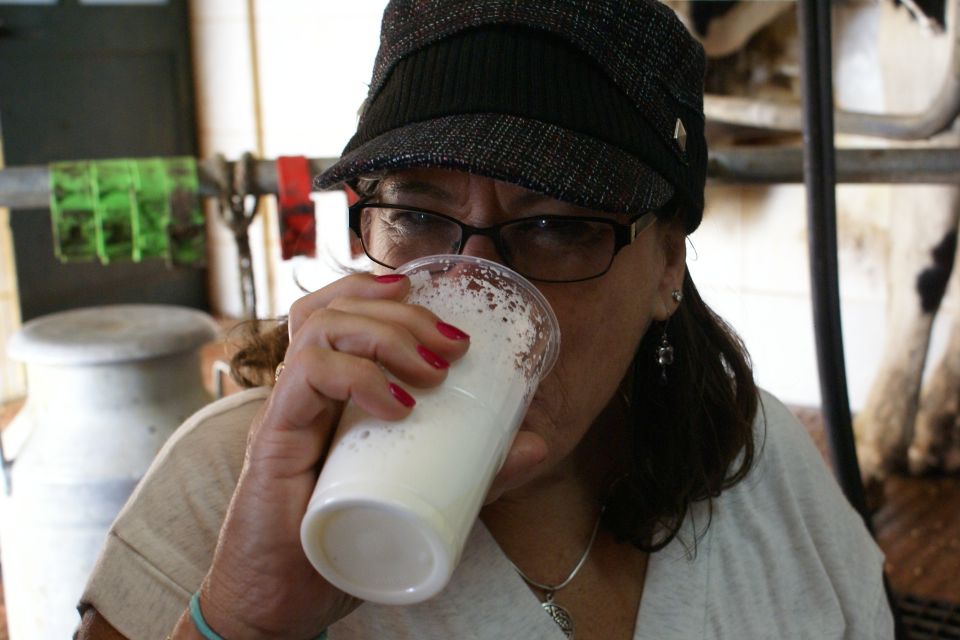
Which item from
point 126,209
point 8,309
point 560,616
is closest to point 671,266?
point 560,616

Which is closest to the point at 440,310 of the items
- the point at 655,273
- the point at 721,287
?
the point at 655,273

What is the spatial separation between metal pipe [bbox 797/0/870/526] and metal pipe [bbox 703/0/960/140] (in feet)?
1.84

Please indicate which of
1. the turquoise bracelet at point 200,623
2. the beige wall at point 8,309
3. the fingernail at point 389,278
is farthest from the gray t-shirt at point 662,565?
the beige wall at point 8,309

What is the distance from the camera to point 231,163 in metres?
1.50

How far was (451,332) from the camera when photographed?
0.75m

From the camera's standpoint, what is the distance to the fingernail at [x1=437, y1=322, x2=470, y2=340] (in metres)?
0.75

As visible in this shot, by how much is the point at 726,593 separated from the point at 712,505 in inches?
5.1

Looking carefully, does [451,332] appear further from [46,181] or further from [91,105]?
[91,105]

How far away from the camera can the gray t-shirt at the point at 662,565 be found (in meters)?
1.02

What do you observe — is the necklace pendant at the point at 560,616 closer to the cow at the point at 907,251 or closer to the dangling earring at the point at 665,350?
the dangling earring at the point at 665,350

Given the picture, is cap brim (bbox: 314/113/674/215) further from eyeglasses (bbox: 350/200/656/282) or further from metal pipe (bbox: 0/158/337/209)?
metal pipe (bbox: 0/158/337/209)

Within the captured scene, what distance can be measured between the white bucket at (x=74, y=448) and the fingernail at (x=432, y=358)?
101 cm

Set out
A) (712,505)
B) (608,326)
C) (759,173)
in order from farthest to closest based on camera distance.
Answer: (759,173) → (712,505) → (608,326)

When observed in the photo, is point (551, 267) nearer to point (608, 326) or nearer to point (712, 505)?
point (608, 326)
